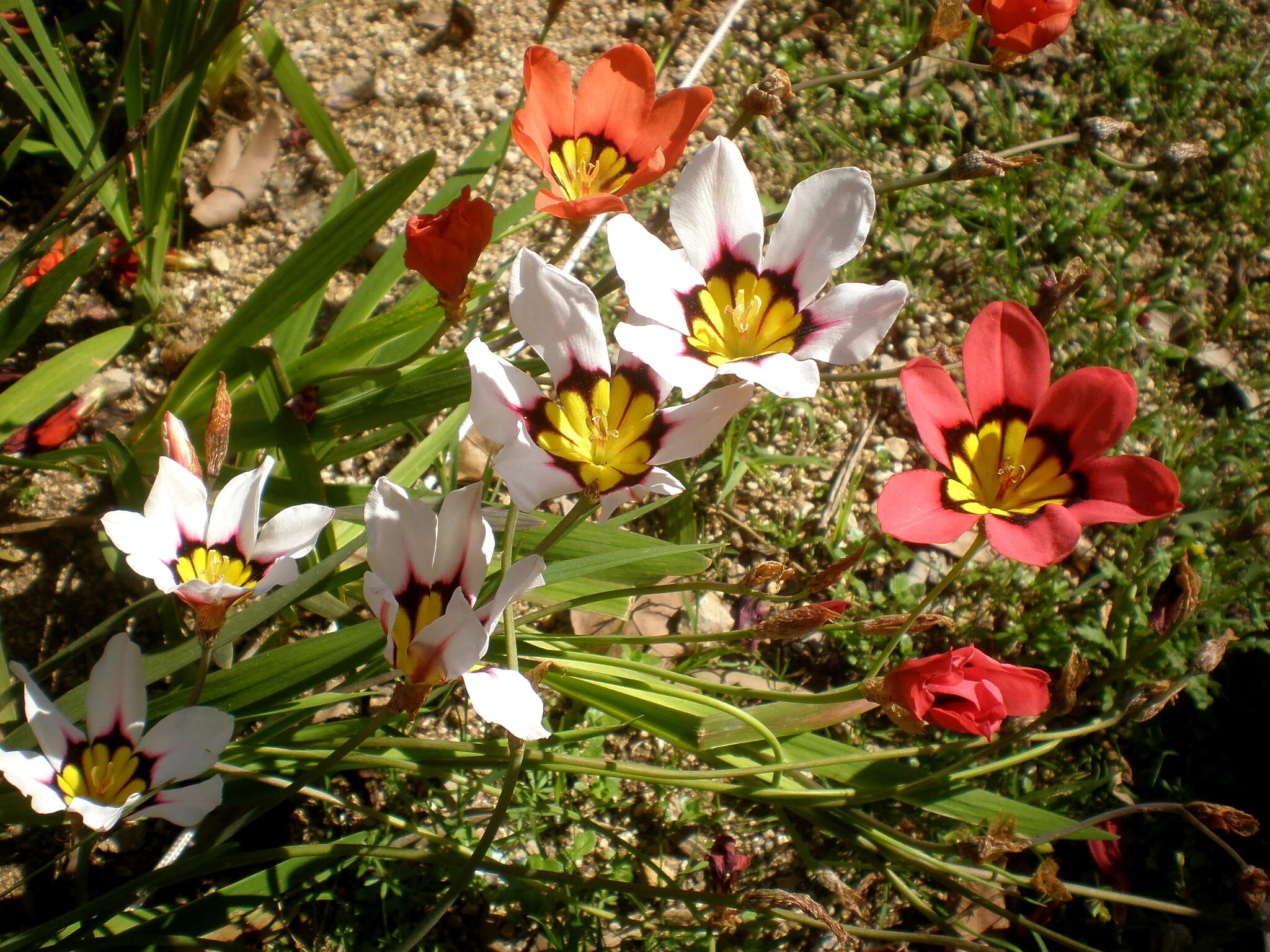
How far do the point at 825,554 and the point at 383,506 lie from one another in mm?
1340

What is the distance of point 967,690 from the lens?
123 cm

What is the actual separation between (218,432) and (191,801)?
0.51 m

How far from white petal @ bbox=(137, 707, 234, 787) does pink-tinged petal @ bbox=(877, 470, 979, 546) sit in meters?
0.91

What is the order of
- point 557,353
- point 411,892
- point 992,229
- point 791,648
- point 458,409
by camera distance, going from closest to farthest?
1. point 557,353
2. point 411,892
3. point 458,409
4. point 791,648
5. point 992,229

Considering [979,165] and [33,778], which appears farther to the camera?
[979,165]

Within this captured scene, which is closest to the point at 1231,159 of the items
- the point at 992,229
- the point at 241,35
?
the point at 992,229

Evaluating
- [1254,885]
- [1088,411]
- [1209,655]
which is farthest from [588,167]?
[1254,885]

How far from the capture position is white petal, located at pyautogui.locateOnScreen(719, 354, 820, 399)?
3.58ft

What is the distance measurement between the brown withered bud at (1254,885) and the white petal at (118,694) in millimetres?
1667

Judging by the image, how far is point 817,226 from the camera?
125 cm

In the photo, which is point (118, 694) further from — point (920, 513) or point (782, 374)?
point (920, 513)

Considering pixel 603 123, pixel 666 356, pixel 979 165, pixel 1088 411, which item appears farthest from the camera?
pixel 603 123

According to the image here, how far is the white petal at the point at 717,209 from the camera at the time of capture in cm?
122

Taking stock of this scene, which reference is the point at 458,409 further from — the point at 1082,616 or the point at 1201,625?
the point at 1201,625
